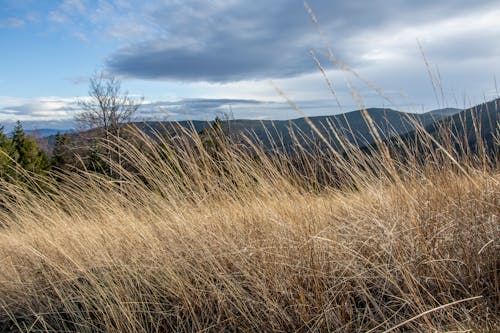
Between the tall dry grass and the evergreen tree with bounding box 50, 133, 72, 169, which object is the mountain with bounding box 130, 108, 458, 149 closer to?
the tall dry grass

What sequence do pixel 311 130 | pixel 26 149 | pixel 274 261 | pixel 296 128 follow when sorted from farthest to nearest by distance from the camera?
pixel 26 149, pixel 296 128, pixel 311 130, pixel 274 261

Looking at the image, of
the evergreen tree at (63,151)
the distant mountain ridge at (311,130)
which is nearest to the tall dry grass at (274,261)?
the distant mountain ridge at (311,130)

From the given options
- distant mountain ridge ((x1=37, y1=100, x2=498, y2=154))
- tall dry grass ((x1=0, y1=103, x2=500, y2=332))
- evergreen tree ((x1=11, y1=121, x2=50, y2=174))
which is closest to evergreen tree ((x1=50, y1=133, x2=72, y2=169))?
distant mountain ridge ((x1=37, y1=100, x2=498, y2=154))

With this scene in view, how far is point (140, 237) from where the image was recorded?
265 cm

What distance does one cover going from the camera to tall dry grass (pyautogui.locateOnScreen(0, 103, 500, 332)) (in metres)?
1.72

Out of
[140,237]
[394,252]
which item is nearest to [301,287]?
[394,252]

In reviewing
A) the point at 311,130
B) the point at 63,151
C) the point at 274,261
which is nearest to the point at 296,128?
the point at 311,130

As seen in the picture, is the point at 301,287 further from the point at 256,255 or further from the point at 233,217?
the point at 233,217

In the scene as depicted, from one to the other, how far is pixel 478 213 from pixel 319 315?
3.74 feet

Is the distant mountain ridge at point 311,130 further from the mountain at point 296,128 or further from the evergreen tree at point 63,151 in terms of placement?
the evergreen tree at point 63,151

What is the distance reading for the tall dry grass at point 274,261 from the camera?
172cm

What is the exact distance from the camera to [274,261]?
194cm

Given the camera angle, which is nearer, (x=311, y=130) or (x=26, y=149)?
(x=311, y=130)

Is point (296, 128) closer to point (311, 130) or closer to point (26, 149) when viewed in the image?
point (311, 130)
